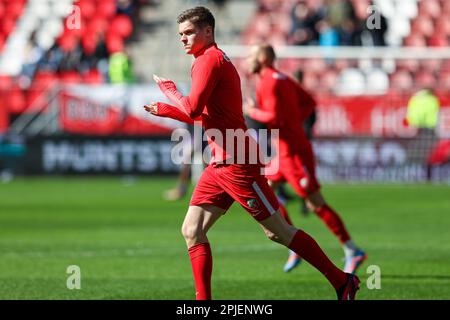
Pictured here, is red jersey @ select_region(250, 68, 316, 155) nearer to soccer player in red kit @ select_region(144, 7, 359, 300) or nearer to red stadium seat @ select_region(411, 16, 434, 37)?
soccer player in red kit @ select_region(144, 7, 359, 300)

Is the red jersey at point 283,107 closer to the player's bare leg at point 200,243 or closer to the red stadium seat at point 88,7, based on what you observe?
the player's bare leg at point 200,243

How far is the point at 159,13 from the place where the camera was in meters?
34.2

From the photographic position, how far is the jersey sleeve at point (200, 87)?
27.6ft

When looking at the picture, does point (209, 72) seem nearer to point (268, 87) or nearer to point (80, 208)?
point (268, 87)

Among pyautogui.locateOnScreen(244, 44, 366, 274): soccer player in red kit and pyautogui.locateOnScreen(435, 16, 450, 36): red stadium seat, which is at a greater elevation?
pyautogui.locateOnScreen(435, 16, 450, 36): red stadium seat

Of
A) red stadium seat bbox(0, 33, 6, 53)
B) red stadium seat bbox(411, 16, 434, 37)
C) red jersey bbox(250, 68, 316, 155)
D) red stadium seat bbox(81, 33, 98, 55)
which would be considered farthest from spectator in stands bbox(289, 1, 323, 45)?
red jersey bbox(250, 68, 316, 155)

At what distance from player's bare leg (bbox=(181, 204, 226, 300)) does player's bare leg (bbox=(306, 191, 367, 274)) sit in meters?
3.37

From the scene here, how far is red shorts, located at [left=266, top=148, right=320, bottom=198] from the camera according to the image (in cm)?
1272

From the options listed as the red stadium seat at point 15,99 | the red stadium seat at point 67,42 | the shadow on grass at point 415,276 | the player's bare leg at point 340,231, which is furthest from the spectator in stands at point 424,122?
the shadow on grass at point 415,276

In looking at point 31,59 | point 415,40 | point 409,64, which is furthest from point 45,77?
point 409,64

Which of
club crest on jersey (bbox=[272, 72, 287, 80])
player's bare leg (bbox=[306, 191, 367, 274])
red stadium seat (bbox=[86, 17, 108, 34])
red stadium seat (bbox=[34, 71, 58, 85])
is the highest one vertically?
red stadium seat (bbox=[86, 17, 108, 34])

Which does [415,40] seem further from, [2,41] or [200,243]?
[200,243]

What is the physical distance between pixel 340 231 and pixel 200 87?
448 cm
